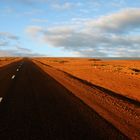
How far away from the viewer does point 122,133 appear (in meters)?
7.22

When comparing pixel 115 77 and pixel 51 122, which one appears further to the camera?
pixel 115 77

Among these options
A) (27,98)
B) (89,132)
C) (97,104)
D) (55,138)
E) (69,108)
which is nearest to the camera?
(55,138)

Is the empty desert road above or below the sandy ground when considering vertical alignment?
above

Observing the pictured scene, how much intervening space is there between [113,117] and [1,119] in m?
3.38

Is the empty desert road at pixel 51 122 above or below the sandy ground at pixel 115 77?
above

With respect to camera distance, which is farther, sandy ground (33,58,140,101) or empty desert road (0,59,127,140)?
sandy ground (33,58,140,101)

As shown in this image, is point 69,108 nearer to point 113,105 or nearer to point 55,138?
point 113,105

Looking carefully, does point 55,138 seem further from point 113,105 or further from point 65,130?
point 113,105

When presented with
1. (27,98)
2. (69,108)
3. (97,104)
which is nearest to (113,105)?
(97,104)

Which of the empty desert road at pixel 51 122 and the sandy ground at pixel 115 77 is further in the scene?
the sandy ground at pixel 115 77

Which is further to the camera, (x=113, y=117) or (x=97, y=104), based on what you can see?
(x=97, y=104)

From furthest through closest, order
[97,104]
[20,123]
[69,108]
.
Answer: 1. [97,104]
2. [69,108]
3. [20,123]

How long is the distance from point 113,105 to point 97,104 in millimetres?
636

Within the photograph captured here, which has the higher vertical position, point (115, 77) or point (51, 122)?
point (51, 122)
